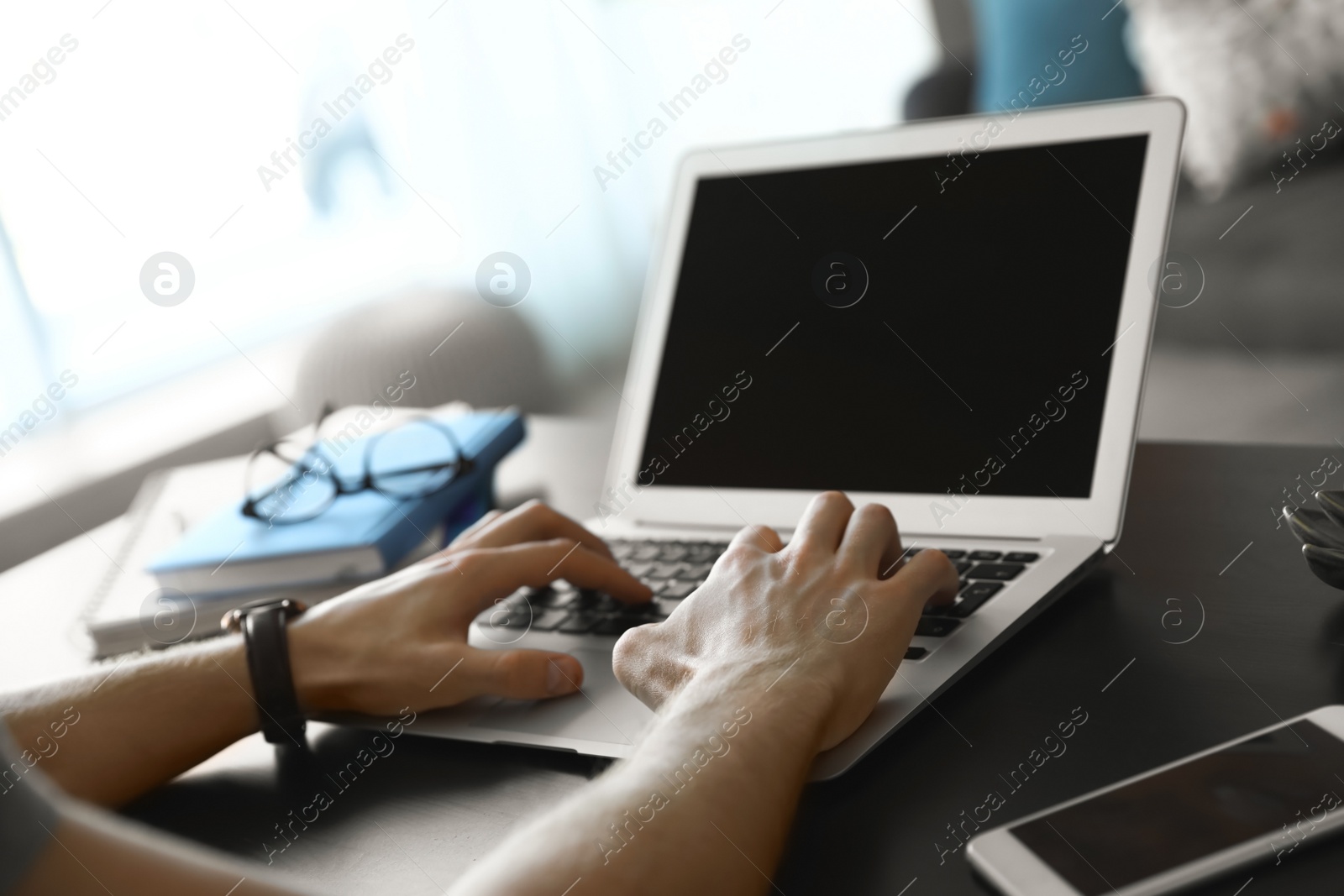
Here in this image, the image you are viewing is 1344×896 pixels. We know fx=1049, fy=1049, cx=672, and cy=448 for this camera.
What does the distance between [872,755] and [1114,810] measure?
14 cm

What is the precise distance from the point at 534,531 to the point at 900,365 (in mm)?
343

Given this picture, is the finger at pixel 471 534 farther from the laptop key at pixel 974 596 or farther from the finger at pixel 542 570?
the laptop key at pixel 974 596

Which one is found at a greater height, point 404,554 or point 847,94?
point 847,94

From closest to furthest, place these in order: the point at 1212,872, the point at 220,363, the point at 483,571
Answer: the point at 1212,872, the point at 483,571, the point at 220,363

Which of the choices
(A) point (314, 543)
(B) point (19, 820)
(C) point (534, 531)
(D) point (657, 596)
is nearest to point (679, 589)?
(D) point (657, 596)

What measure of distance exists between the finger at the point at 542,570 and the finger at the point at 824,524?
15cm

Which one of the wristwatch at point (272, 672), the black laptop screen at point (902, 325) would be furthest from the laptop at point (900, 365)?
the wristwatch at point (272, 672)

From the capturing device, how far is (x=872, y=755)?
59 cm

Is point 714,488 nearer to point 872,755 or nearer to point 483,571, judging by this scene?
point 483,571

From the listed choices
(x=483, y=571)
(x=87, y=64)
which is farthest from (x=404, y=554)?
(x=87, y=64)

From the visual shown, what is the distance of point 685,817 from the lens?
0.51 meters

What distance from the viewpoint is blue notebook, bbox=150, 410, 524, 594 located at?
3.27ft

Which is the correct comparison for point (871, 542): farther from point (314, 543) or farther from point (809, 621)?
point (314, 543)

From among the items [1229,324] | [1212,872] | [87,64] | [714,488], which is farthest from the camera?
[1229,324]
